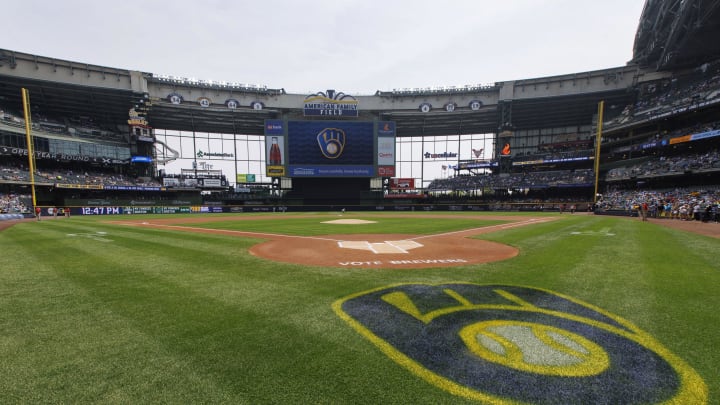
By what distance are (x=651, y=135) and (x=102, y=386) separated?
54902 millimetres

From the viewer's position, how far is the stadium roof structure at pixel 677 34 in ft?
87.6

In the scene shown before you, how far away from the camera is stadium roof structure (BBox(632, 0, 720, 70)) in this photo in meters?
26.7

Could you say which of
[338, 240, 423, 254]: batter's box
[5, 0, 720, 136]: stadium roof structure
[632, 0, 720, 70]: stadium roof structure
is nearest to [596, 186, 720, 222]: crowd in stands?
[632, 0, 720, 70]: stadium roof structure

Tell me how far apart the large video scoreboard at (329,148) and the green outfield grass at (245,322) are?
40.4m

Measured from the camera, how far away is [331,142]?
47.2 meters

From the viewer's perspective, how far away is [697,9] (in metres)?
26.2

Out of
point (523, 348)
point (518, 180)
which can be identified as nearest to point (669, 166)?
point (518, 180)

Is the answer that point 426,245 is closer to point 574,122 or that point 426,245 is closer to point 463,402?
point 463,402

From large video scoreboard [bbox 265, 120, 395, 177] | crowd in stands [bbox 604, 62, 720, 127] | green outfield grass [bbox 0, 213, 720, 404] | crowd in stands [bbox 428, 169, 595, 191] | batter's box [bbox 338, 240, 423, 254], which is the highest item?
crowd in stands [bbox 604, 62, 720, 127]

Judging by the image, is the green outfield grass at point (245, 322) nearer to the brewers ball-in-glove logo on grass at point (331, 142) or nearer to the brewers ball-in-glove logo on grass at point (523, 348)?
the brewers ball-in-glove logo on grass at point (523, 348)

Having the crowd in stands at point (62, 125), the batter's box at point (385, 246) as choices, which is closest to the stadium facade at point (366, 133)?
the crowd in stands at point (62, 125)

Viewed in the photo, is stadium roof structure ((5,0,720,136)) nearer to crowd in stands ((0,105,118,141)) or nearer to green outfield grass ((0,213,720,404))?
crowd in stands ((0,105,118,141))

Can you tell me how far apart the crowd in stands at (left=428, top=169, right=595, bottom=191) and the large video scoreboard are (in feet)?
49.9

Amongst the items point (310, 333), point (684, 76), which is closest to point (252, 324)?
point (310, 333)
